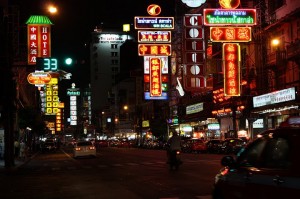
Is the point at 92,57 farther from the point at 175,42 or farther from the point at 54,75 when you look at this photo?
the point at 54,75

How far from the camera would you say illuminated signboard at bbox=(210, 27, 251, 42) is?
1650 inches

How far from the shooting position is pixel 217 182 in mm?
8766

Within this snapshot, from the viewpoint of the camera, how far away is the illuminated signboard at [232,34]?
4191 cm

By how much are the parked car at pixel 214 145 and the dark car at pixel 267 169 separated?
119 ft

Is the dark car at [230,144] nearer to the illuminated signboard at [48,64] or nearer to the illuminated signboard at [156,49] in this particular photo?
the illuminated signboard at [48,64]

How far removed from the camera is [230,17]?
41.1 m

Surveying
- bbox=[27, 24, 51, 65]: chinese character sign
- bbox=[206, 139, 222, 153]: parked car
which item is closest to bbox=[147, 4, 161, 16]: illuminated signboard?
bbox=[206, 139, 222, 153]: parked car

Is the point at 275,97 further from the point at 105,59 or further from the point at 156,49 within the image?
the point at 105,59

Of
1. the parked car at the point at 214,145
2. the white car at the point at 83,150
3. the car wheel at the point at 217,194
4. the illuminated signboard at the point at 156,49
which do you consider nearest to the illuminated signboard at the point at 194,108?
the illuminated signboard at the point at 156,49

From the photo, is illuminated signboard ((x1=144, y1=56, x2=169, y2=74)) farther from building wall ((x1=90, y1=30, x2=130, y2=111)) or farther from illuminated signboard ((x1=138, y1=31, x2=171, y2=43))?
building wall ((x1=90, y1=30, x2=130, y2=111))

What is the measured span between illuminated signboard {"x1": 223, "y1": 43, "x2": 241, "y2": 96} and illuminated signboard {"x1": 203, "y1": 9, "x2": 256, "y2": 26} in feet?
11.0

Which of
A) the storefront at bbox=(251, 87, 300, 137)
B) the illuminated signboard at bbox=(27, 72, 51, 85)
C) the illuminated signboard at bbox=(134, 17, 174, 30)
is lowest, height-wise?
the storefront at bbox=(251, 87, 300, 137)

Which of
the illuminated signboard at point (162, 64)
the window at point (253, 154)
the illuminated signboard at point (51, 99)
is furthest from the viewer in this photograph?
the illuminated signboard at point (51, 99)

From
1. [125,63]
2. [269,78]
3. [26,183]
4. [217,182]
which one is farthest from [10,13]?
[125,63]
